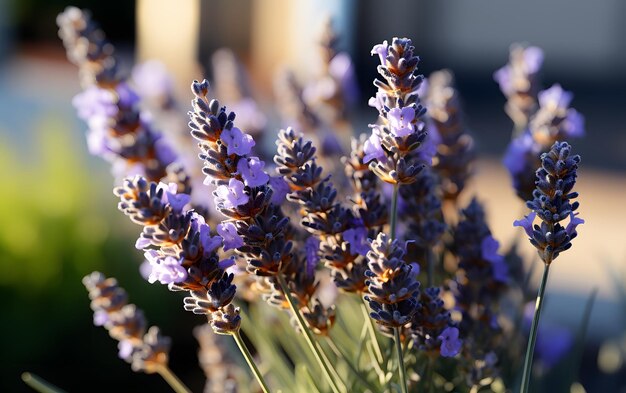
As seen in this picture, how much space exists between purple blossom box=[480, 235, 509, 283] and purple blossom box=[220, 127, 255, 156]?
0.38 metres

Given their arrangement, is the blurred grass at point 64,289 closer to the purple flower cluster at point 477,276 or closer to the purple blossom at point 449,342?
the purple flower cluster at point 477,276

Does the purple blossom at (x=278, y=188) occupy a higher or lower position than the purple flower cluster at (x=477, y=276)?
higher

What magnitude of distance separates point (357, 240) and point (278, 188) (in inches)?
3.9

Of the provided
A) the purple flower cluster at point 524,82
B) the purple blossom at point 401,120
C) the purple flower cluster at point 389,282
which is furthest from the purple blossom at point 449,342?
the purple flower cluster at point 524,82

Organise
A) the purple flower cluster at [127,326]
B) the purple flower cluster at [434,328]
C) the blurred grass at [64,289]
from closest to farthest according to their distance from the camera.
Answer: the purple flower cluster at [434,328] → the purple flower cluster at [127,326] → the blurred grass at [64,289]

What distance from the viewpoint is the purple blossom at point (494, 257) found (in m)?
1.16

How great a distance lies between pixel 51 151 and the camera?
12.0 ft

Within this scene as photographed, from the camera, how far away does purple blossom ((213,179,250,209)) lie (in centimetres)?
90

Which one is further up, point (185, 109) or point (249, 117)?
point (249, 117)

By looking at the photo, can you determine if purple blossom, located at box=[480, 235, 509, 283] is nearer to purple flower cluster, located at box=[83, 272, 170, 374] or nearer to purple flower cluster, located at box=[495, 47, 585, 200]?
purple flower cluster, located at box=[495, 47, 585, 200]

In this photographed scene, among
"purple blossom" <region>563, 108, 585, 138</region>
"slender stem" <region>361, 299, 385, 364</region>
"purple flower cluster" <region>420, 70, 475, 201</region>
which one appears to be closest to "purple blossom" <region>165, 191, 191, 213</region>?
"slender stem" <region>361, 299, 385, 364</region>

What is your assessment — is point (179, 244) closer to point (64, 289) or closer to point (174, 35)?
point (64, 289)

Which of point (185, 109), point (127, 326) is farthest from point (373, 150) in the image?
point (185, 109)

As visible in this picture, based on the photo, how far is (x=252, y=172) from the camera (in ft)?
3.00
